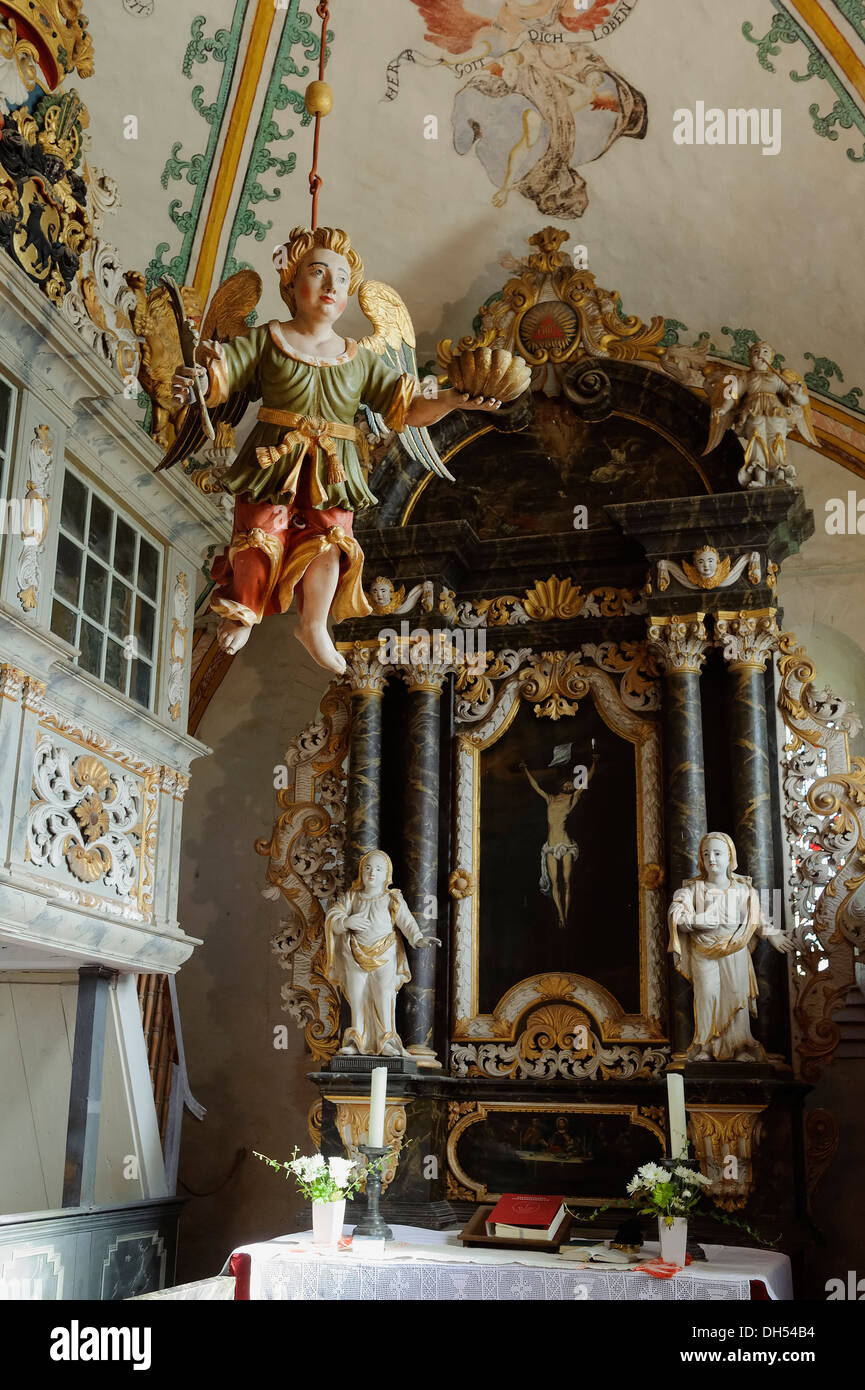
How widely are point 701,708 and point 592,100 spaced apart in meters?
3.61

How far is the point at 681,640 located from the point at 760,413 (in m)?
1.43

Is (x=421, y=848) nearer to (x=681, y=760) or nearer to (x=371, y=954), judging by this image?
(x=371, y=954)

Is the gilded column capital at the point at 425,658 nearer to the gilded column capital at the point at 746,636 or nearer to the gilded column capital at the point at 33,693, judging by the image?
the gilded column capital at the point at 746,636

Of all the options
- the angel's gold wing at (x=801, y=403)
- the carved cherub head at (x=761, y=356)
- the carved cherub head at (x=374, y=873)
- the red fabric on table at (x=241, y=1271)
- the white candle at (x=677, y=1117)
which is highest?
the carved cherub head at (x=761, y=356)

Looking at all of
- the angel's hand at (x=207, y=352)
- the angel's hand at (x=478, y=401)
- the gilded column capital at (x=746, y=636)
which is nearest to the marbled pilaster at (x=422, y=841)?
the gilded column capital at (x=746, y=636)

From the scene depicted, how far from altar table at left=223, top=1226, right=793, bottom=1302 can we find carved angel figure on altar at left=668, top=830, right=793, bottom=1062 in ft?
3.78

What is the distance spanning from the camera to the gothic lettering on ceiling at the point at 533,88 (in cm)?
778

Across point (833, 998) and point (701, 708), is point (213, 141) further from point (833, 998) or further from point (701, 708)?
point (833, 998)

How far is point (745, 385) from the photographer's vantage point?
814 cm

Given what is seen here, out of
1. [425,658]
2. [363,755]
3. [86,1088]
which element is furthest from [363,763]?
[86,1088]
